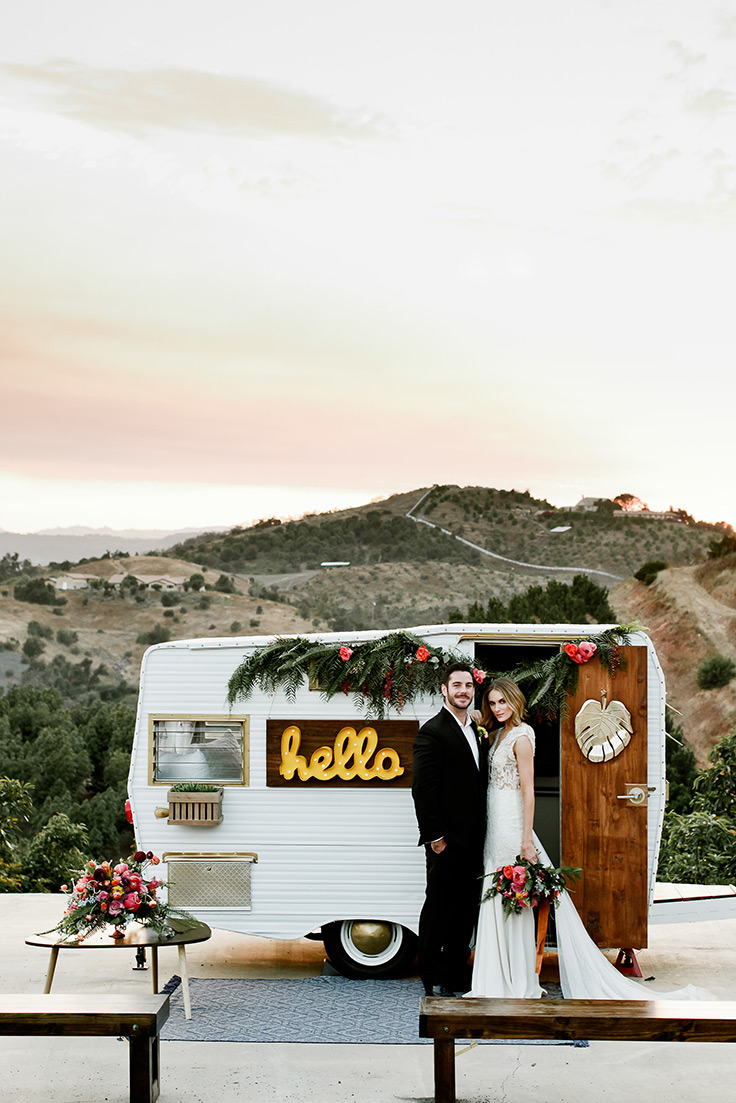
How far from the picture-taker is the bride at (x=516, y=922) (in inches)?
250

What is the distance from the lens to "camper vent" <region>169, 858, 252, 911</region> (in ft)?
23.5

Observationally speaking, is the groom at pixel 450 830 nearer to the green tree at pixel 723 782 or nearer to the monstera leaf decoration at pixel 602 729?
the monstera leaf decoration at pixel 602 729

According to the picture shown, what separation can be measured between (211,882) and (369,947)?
1089 millimetres

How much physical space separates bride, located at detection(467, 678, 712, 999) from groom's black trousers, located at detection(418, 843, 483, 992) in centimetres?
14

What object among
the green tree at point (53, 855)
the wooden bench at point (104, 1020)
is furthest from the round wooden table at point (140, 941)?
the green tree at point (53, 855)

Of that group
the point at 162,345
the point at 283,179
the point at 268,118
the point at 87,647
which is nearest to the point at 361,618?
the point at 87,647

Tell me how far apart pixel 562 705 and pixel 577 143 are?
18.8 m

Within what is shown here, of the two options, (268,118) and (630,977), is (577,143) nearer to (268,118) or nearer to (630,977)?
(268,118)

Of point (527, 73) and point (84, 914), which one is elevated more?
point (527, 73)

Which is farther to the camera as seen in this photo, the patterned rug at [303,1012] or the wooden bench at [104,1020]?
the patterned rug at [303,1012]

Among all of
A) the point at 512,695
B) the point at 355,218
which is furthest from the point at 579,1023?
the point at 355,218

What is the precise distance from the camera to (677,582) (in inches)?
1823

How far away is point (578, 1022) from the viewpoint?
14.6 feet

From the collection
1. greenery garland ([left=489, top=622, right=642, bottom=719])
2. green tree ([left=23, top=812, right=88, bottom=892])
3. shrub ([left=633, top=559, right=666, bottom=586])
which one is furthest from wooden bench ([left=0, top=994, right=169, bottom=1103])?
shrub ([left=633, top=559, right=666, bottom=586])
